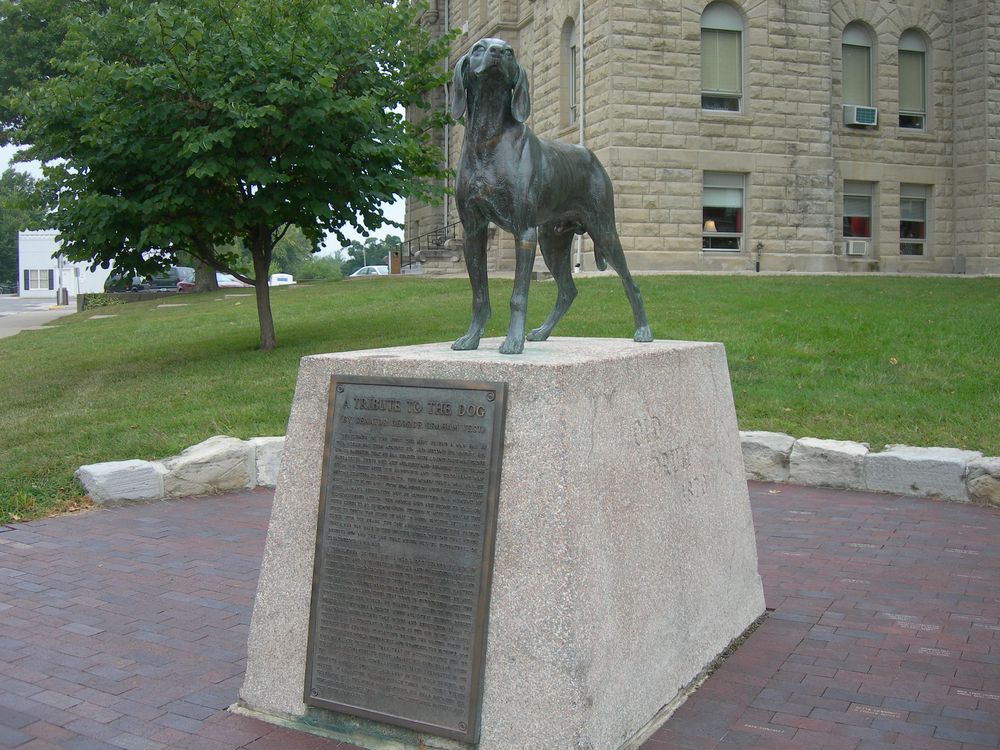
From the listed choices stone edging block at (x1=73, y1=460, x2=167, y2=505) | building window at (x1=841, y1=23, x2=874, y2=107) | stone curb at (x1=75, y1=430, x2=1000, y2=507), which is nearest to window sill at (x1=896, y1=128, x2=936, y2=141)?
building window at (x1=841, y1=23, x2=874, y2=107)

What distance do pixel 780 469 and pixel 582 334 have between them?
469cm

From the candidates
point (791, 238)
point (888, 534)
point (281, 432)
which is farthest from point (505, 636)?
point (791, 238)

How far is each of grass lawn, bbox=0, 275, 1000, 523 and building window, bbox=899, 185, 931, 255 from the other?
234 inches

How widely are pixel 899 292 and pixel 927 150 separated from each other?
11168mm

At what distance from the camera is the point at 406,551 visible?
4.01 metres

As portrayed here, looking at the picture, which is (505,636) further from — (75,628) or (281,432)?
(281,432)

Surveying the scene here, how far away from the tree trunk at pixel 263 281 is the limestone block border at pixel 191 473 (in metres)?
5.70

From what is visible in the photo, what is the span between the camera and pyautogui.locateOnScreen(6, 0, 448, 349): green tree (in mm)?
12430

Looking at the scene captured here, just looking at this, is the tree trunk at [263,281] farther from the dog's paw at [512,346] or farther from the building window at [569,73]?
the building window at [569,73]

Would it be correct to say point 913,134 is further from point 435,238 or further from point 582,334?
point 582,334

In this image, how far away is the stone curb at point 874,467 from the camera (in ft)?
25.6

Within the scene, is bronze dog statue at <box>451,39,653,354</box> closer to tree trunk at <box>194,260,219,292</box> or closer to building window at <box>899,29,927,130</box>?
building window at <box>899,29,927,130</box>

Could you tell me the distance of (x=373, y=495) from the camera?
411 centimetres

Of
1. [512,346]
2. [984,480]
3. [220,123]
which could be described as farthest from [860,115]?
[512,346]
